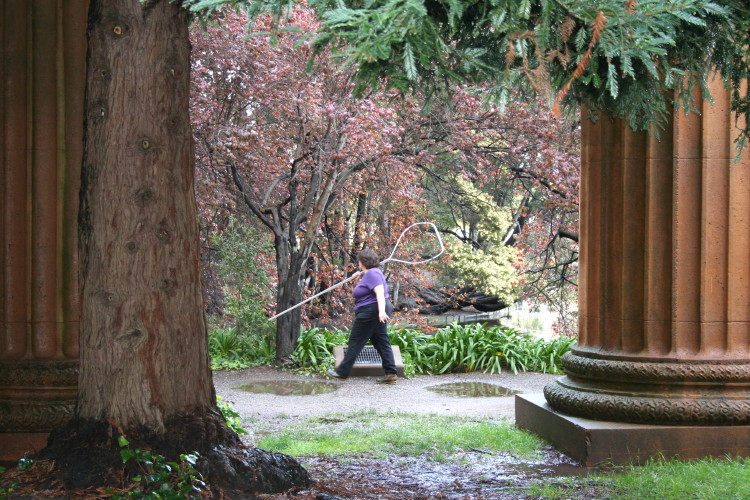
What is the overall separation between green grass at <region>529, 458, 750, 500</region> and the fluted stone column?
1.43 ft

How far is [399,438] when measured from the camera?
6633mm

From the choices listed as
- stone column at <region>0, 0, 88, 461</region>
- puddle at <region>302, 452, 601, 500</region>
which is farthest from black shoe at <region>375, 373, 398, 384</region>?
stone column at <region>0, 0, 88, 461</region>

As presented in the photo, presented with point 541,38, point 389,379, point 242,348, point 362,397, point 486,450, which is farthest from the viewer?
point 242,348

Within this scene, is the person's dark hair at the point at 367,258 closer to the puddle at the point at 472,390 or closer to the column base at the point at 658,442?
the puddle at the point at 472,390

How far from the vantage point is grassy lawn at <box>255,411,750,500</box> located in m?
4.80

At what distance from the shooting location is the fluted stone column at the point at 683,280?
223 inches

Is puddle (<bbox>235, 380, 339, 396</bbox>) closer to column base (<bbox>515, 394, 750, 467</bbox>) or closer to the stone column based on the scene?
column base (<bbox>515, 394, 750, 467</bbox>)

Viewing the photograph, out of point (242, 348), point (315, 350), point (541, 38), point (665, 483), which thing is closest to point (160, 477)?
point (541, 38)

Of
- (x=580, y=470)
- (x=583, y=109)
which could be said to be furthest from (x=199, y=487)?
(x=583, y=109)

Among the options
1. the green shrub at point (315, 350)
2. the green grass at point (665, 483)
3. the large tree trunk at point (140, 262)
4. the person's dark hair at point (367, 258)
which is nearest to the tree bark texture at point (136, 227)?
the large tree trunk at point (140, 262)

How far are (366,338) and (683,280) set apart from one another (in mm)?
5382

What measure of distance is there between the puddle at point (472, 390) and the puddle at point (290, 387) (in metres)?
1.38

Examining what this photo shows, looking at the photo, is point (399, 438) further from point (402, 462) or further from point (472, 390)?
point (472, 390)

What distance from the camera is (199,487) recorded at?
396 centimetres
